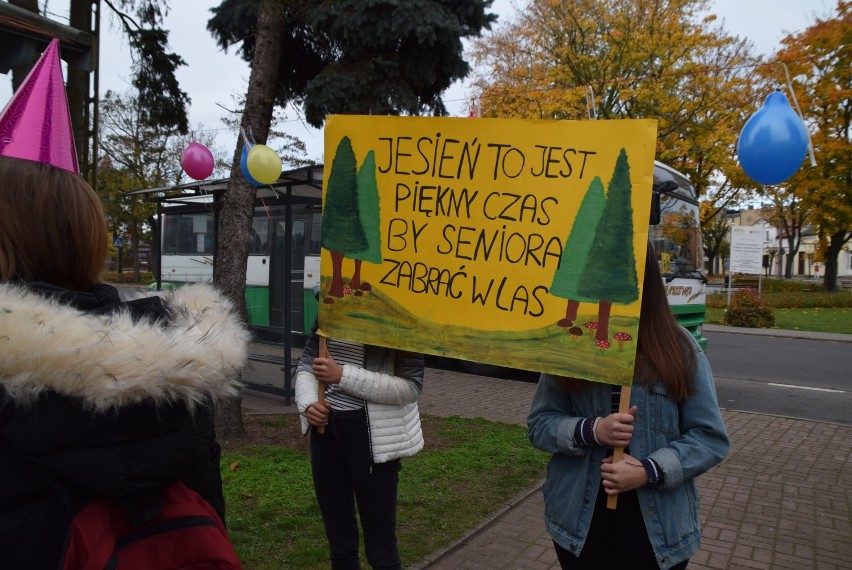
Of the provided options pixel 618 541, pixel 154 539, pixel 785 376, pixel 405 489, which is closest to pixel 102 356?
pixel 154 539

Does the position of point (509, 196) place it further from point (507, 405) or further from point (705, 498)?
point (507, 405)

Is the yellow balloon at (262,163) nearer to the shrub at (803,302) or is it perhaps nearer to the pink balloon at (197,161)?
the pink balloon at (197,161)

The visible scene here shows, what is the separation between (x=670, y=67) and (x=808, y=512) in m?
21.9

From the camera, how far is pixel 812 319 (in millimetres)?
21359

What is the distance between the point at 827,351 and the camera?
14.6m

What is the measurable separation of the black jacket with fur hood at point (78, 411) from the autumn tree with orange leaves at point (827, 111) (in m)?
19.0

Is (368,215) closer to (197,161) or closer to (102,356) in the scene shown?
(102,356)

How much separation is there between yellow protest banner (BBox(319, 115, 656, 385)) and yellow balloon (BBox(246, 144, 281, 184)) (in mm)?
3174

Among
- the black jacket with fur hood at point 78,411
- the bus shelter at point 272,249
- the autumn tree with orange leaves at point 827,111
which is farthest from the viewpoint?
the autumn tree with orange leaves at point 827,111

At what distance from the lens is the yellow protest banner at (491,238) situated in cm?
221

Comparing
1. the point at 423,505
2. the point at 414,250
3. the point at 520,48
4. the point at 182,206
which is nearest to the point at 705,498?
the point at 423,505

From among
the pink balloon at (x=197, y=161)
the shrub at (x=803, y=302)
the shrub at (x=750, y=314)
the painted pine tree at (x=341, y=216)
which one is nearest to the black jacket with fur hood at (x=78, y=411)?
the painted pine tree at (x=341, y=216)

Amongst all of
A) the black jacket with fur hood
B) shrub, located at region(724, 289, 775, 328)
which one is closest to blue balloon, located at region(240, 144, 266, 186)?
the black jacket with fur hood

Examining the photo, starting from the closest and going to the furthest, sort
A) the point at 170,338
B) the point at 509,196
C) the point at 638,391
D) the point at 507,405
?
the point at 170,338
the point at 638,391
the point at 509,196
the point at 507,405
